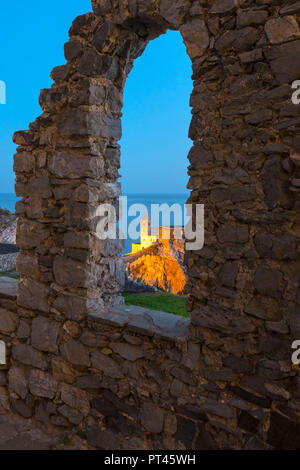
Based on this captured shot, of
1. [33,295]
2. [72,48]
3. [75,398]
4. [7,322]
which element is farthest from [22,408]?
[72,48]

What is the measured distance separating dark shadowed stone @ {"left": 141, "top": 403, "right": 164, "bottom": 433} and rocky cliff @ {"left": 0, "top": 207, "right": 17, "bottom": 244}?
10425 mm

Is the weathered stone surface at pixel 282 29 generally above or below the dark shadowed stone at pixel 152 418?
above

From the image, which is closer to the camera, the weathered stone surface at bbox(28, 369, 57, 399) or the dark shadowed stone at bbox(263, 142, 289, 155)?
the dark shadowed stone at bbox(263, 142, 289, 155)

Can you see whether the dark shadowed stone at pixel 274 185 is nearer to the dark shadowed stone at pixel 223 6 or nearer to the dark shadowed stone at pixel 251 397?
the dark shadowed stone at pixel 223 6

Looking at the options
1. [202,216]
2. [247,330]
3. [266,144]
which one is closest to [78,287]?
[202,216]

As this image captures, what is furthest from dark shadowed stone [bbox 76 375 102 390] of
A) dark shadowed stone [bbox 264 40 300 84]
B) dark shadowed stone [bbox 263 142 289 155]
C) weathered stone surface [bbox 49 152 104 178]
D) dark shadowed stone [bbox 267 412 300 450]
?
dark shadowed stone [bbox 264 40 300 84]

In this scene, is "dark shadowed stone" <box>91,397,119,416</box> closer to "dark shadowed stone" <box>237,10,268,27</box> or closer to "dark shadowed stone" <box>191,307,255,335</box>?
"dark shadowed stone" <box>191,307,255,335</box>

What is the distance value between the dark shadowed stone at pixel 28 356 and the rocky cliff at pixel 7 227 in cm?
915

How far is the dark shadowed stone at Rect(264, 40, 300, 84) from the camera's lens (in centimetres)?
204

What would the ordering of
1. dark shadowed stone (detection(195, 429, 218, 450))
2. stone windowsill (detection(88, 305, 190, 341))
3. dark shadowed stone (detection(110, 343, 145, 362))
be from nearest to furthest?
dark shadowed stone (detection(195, 429, 218, 450))
stone windowsill (detection(88, 305, 190, 341))
dark shadowed stone (detection(110, 343, 145, 362))

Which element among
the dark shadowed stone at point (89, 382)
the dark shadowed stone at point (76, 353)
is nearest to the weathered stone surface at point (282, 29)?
the dark shadowed stone at point (76, 353)

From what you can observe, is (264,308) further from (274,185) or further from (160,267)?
(160,267)

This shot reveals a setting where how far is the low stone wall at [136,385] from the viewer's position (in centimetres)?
232
